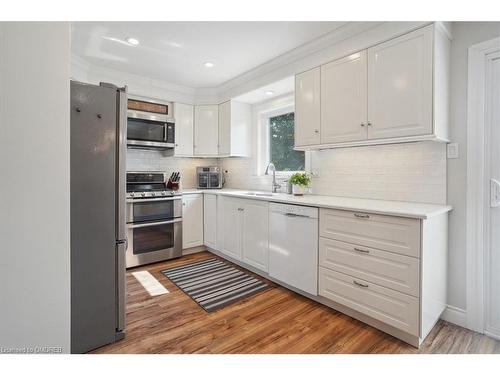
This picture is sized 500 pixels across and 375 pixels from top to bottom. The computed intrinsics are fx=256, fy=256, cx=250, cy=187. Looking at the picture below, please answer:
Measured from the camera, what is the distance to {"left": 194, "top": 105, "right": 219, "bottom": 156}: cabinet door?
13.0 feet

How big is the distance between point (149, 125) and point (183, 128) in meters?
0.55

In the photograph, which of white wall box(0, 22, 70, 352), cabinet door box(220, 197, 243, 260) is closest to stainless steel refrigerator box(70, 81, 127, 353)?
white wall box(0, 22, 70, 352)

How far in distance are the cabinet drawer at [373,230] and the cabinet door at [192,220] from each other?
2.03 meters

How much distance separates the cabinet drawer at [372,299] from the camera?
65.2 inches

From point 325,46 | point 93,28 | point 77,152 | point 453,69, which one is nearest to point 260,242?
point 77,152

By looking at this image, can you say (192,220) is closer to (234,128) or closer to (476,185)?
(234,128)

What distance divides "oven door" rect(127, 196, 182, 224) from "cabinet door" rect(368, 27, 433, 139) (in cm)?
245

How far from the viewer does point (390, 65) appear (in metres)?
1.97

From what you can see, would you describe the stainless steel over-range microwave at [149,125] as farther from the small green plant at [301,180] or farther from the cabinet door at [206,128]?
the small green plant at [301,180]

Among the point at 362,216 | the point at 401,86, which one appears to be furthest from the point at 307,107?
the point at 362,216

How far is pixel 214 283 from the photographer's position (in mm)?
2674

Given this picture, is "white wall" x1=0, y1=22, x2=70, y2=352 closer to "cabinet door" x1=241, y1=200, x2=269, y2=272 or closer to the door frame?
"cabinet door" x1=241, y1=200, x2=269, y2=272

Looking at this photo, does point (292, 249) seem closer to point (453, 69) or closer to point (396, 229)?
point (396, 229)

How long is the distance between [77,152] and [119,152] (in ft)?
0.77
